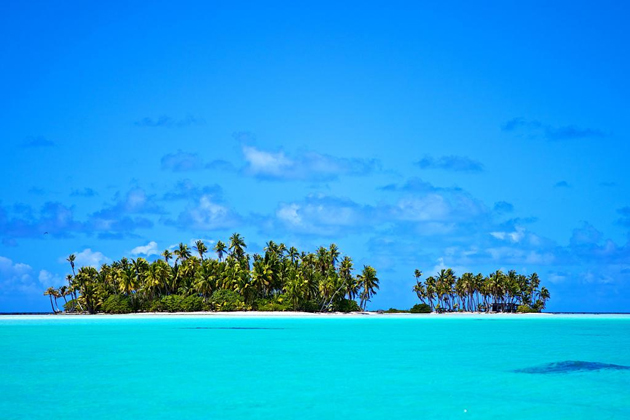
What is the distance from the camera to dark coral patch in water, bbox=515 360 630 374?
2895 centimetres

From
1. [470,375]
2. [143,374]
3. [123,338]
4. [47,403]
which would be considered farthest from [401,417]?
[123,338]

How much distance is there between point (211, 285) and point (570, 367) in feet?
283

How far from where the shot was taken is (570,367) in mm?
30625

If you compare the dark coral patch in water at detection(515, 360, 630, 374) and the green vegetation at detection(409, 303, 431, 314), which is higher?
the green vegetation at detection(409, 303, 431, 314)

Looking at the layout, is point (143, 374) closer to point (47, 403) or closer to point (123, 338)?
point (47, 403)

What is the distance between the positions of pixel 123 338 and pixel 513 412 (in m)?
39.4

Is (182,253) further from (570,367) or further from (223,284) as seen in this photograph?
(570,367)

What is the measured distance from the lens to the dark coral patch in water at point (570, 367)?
2895 centimetres

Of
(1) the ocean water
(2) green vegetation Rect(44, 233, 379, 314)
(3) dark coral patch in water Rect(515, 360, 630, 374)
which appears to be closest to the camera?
(1) the ocean water

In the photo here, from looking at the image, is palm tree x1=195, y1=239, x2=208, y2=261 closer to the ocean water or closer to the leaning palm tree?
the leaning palm tree

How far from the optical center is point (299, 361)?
32.9 m

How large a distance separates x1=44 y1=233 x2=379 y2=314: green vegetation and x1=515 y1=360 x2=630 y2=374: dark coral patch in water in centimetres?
7671

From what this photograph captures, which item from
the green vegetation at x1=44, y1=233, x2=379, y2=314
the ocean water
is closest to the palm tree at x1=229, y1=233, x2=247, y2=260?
the green vegetation at x1=44, y1=233, x2=379, y2=314

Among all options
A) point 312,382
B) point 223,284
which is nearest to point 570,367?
point 312,382
